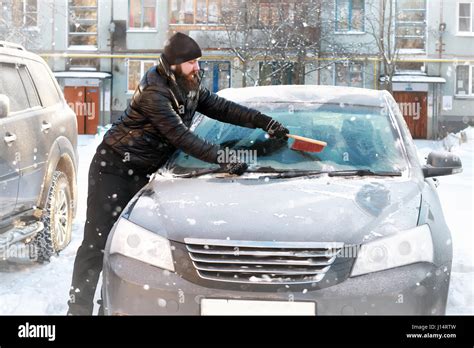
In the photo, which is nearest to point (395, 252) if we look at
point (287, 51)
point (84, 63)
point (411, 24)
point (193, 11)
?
point (287, 51)

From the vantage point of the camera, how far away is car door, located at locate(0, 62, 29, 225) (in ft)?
16.6

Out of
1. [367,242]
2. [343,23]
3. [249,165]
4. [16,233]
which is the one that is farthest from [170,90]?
[343,23]

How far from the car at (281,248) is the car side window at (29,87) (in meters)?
2.71

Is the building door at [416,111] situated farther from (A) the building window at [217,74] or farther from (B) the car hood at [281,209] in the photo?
(B) the car hood at [281,209]

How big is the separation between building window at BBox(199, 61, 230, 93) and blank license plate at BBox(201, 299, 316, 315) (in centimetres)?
3367

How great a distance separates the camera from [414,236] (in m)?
3.10

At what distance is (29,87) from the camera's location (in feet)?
20.0

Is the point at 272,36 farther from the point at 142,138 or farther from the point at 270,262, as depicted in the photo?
the point at 270,262

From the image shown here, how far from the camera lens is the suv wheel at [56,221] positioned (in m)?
5.94

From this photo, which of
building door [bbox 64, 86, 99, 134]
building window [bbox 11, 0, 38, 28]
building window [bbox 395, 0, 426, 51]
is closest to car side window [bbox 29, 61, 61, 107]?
building window [bbox 11, 0, 38, 28]

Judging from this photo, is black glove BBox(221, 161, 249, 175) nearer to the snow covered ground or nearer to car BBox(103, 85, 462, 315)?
car BBox(103, 85, 462, 315)

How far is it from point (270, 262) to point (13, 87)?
3.55 meters

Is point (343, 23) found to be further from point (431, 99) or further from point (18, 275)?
point (18, 275)

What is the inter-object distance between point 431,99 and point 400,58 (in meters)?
2.58
